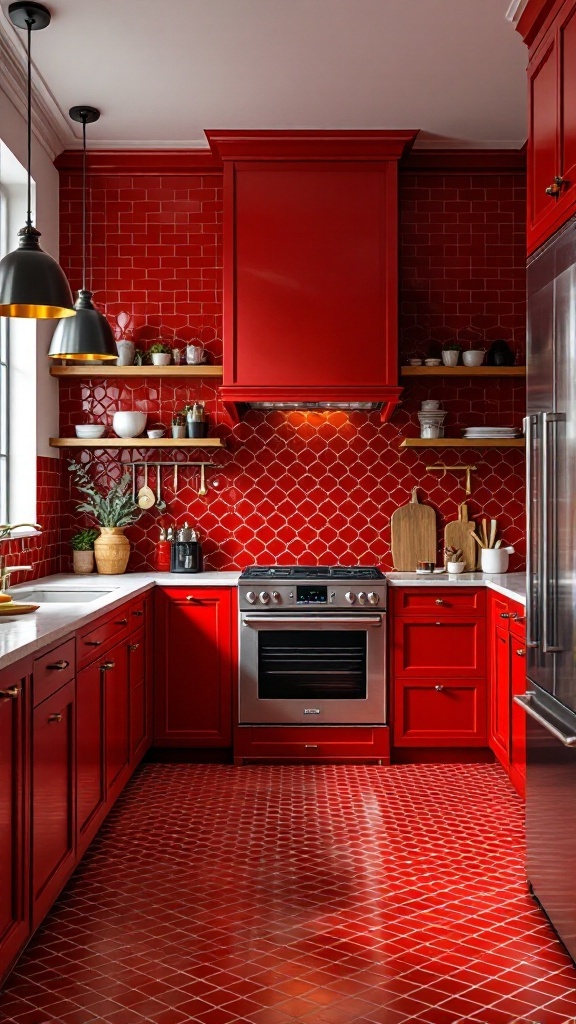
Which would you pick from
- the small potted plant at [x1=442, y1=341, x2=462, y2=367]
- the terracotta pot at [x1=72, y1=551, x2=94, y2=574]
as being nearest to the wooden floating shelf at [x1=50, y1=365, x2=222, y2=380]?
the terracotta pot at [x1=72, y1=551, x2=94, y2=574]

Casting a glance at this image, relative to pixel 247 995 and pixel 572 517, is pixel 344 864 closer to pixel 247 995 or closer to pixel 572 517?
pixel 247 995

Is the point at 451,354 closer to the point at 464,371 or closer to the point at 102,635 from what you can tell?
the point at 464,371

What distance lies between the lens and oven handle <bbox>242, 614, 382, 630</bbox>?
4430mm

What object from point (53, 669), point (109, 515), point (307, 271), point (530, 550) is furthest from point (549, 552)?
point (109, 515)

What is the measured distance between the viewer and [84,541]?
4895 millimetres

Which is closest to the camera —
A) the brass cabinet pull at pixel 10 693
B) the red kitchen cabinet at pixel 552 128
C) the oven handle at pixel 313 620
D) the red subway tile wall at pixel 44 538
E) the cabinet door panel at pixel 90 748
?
the brass cabinet pull at pixel 10 693

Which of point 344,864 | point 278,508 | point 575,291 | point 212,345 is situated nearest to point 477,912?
point 344,864

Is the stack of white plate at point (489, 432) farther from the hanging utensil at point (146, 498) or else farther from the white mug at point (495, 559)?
the hanging utensil at point (146, 498)

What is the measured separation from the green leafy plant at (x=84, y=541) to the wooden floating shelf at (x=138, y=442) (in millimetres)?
483

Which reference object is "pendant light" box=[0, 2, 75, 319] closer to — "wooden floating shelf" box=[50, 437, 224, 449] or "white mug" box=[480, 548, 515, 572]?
"wooden floating shelf" box=[50, 437, 224, 449]

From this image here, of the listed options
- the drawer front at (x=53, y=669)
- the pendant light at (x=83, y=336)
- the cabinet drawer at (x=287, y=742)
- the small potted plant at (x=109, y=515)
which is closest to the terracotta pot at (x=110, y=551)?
the small potted plant at (x=109, y=515)

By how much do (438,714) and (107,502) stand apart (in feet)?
6.79

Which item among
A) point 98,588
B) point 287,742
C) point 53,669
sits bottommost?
point 287,742

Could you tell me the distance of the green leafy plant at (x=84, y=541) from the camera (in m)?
4.89
